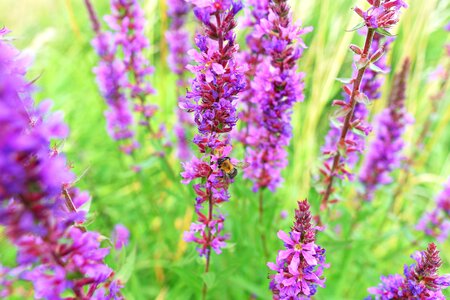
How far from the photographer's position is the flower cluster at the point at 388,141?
3381 millimetres

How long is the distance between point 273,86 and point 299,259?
1.16 m

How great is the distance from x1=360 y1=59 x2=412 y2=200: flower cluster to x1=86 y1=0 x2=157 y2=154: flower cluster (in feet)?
6.94

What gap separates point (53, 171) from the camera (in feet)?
3.92

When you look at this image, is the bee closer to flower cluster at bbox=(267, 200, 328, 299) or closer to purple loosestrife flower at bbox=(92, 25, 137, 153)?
flower cluster at bbox=(267, 200, 328, 299)

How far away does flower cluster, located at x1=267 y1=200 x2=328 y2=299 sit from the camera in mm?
1799

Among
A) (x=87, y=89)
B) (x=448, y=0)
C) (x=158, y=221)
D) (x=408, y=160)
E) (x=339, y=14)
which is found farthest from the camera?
(x=87, y=89)

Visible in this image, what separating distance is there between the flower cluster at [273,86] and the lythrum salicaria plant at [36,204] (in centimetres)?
103

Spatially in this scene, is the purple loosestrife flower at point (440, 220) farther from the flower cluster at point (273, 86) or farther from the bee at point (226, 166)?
the bee at point (226, 166)

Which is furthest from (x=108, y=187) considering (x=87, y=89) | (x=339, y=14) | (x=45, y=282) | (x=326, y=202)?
(x=339, y=14)

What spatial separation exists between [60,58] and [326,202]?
602cm

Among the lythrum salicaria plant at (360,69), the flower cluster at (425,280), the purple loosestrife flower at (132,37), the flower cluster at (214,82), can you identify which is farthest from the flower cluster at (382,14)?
the purple loosestrife flower at (132,37)

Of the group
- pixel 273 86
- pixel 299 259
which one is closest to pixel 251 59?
pixel 273 86

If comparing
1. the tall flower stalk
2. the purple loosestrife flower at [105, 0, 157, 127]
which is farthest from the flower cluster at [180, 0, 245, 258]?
the tall flower stalk

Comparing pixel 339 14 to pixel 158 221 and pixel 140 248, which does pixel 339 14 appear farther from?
pixel 140 248
